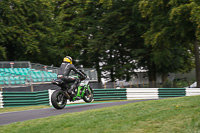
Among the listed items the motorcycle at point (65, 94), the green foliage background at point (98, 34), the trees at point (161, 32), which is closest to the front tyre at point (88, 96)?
the motorcycle at point (65, 94)

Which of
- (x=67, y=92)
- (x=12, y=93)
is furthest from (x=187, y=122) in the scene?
(x=12, y=93)

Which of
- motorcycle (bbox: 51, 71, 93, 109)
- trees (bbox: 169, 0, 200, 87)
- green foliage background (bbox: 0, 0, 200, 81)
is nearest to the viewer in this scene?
motorcycle (bbox: 51, 71, 93, 109)

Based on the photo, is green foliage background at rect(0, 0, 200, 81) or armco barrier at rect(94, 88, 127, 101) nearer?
armco barrier at rect(94, 88, 127, 101)

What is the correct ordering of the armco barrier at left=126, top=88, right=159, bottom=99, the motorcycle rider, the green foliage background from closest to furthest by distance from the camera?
1. the motorcycle rider
2. the armco barrier at left=126, top=88, right=159, bottom=99
3. the green foliage background

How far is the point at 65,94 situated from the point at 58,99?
1.02ft

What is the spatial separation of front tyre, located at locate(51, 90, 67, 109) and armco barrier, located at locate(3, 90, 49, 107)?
7.90m

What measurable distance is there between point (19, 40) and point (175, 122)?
76.1 feet

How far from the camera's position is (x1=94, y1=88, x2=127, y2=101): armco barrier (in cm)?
2142

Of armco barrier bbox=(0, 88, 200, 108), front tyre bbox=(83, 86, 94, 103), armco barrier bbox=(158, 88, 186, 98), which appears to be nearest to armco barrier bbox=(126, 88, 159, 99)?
armco barrier bbox=(0, 88, 200, 108)

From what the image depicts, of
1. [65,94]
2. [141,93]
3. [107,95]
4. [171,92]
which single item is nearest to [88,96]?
[65,94]

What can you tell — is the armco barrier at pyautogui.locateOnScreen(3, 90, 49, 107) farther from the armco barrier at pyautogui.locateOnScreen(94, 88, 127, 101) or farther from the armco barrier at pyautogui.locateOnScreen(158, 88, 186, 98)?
the armco barrier at pyautogui.locateOnScreen(158, 88, 186, 98)

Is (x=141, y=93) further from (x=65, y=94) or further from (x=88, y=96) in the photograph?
(x=65, y=94)

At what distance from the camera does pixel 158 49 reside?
2873cm

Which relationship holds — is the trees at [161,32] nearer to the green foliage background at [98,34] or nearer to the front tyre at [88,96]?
the green foliage background at [98,34]
